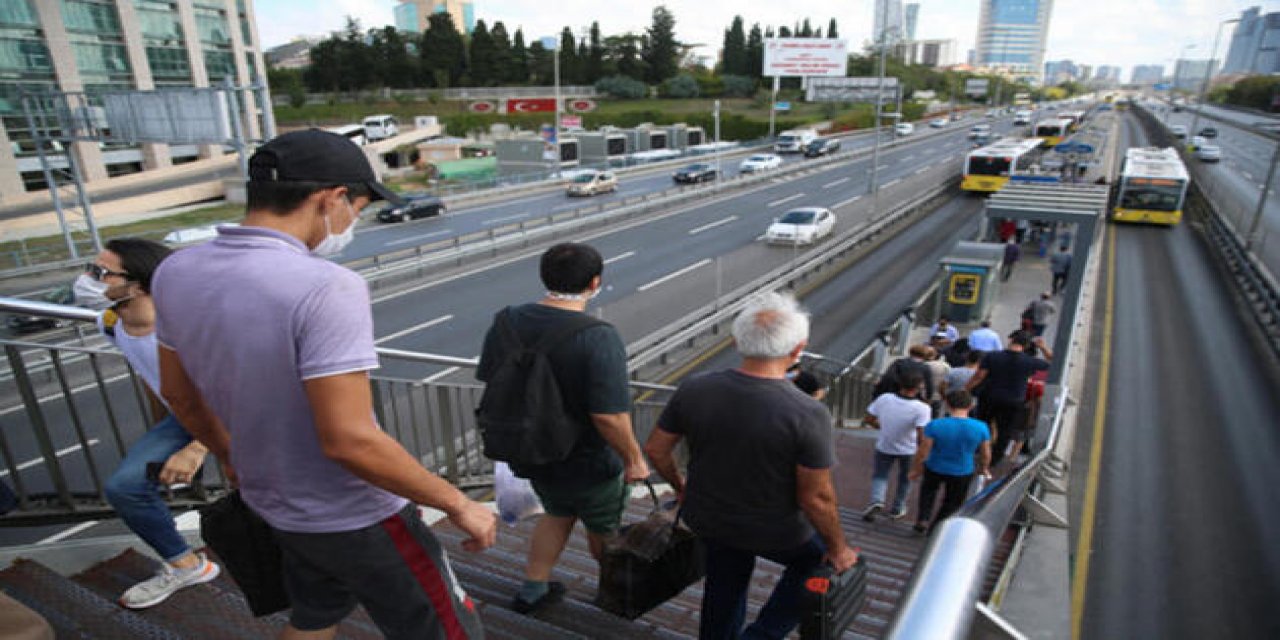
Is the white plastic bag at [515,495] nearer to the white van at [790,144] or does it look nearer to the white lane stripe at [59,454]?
the white lane stripe at [59,454]

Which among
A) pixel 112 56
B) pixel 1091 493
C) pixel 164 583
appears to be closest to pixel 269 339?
pixel 164 583

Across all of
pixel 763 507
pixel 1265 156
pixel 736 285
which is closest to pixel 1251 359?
pixel 736 285

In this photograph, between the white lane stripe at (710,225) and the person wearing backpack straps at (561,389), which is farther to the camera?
the white lane stripe at (710,225)

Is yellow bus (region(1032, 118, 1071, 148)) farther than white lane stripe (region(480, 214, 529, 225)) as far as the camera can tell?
Yes

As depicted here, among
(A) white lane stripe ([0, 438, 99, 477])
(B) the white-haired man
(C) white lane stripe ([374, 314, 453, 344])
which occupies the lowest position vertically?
(C) white lane stripe ([374, 314, 453, 344])

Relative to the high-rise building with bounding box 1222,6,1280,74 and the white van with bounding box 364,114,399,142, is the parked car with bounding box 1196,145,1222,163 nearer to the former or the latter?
the high-rise building with bounding box 1222,6,1280,74

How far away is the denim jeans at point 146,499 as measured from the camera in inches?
122

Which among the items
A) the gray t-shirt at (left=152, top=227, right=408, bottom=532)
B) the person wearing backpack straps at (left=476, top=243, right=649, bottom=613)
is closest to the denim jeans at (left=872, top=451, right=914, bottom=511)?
the person wearing backpack straps at (left=476, top=243, right=649, bottom=613)

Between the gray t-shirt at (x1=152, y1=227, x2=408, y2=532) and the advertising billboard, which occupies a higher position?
the advertising billboard

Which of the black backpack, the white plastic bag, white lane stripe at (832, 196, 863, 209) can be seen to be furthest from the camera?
white lane stripe at (832, 196, 863, 209)

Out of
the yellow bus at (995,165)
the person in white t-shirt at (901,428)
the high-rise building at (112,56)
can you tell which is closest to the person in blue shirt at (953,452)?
the person in white t-shirt at (901,428)

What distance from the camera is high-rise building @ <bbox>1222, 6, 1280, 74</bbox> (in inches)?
1355

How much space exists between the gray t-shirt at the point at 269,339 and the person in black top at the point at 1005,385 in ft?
25.6

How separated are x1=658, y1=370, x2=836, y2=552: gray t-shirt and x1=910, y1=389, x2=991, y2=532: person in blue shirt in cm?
351
